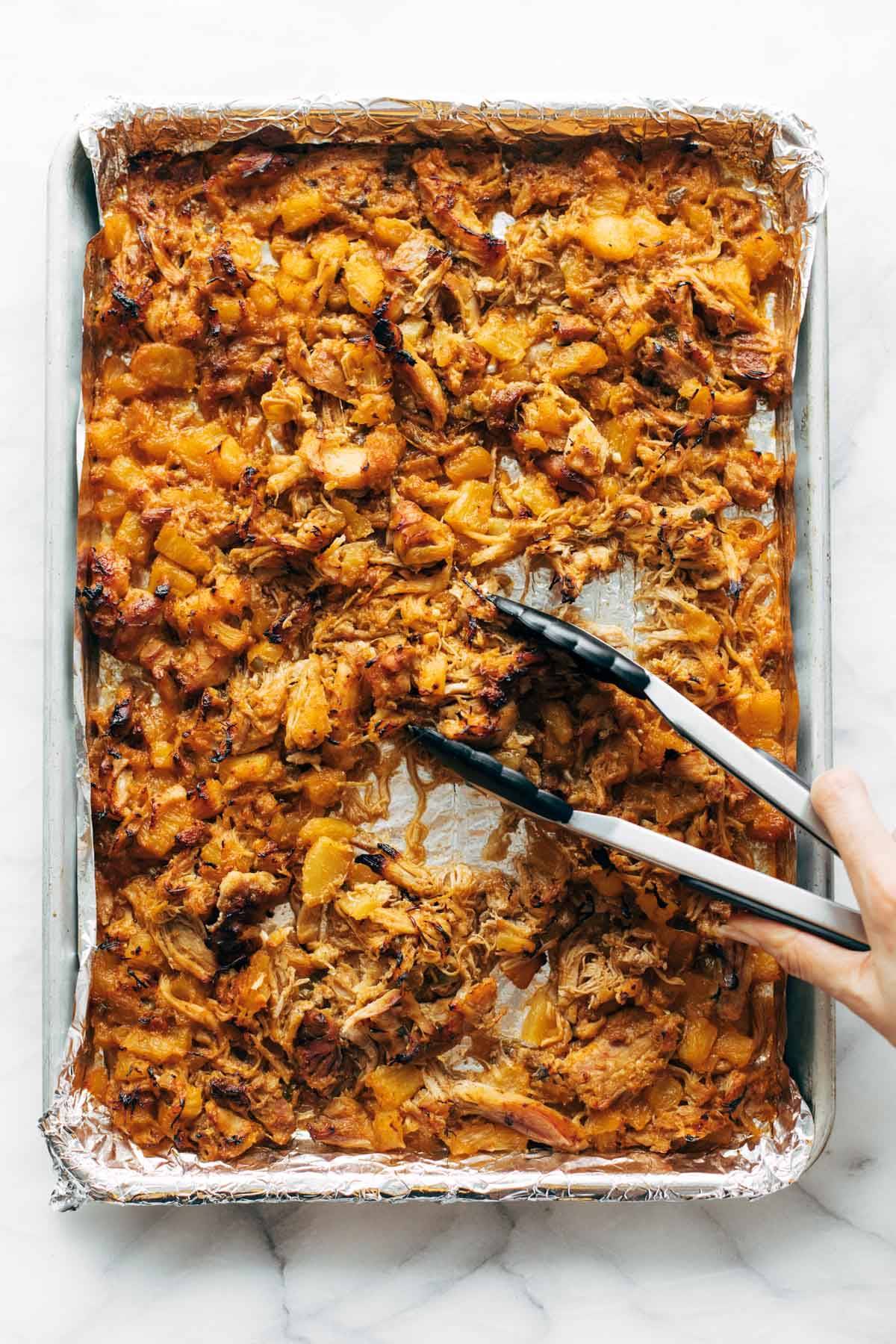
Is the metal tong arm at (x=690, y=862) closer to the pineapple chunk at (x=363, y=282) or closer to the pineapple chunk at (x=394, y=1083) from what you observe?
the pineapple chunk at (x=394, y=1083)

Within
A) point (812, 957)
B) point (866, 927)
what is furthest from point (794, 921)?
point (866, 927)

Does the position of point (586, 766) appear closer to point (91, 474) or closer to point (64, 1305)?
point (91, 474)

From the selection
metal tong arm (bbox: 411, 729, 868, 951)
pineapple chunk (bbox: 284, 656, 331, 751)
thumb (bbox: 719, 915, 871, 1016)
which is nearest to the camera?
thumb (bbox: 719, 915, 871, 1016)

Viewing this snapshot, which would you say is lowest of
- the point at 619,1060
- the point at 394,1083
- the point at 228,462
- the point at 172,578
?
the point at 394,1083

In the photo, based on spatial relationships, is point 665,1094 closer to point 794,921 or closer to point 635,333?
point 794,921

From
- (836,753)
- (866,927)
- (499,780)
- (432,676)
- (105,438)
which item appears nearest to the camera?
(866,927)

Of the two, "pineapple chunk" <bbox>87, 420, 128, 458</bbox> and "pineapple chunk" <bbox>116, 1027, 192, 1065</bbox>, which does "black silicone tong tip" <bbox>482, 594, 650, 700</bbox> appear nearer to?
"pineapple chunk" <bbox>87, 420, 128, 458</bbox>

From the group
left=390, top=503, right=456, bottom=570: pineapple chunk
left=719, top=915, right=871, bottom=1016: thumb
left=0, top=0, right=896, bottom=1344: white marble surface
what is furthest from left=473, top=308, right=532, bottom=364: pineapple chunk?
left=719, top=915, right=871, bottom=1016: thumb

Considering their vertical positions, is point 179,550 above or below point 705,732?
above

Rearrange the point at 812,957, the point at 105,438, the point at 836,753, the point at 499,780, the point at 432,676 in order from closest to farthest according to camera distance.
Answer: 1. the point at 812,957
2. the point at 499,780
3. the point at 432,676
4. the point at 105,438
5. the point at 836,753

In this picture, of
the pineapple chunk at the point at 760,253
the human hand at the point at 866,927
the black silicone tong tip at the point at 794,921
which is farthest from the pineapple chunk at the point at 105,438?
the human hand at the point at 866,927
